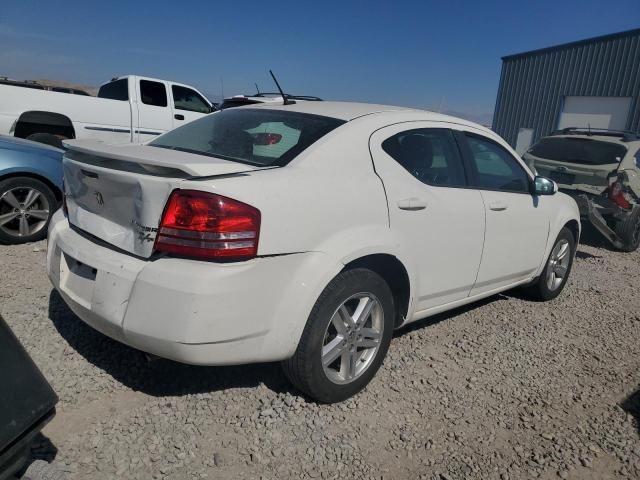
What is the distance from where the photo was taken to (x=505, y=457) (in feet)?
7.73

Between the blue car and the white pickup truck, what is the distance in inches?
56.7

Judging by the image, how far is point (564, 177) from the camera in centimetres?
686

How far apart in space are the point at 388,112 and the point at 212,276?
164cm

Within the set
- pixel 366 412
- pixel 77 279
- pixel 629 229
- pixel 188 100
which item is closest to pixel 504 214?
pixel 366 412

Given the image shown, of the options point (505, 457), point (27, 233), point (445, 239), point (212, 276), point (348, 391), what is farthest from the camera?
point (27, 233)

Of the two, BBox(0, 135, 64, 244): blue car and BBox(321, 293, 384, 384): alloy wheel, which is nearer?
BBox(321, 293, 384, 384): alloy wheel

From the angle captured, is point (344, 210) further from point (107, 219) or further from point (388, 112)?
point (107, 219)

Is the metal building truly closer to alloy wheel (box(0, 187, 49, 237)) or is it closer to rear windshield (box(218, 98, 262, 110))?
rear windshield (box(218, 98, 262, 110))

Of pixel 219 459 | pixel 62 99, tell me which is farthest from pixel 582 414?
pixel 62 99

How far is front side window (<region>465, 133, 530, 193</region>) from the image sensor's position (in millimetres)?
3432

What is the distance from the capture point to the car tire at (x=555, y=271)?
4320 millimetres

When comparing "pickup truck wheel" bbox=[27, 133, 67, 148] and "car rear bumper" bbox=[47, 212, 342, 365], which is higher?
"pickup truck wheel" bbox=[27, 133, 67, 148]

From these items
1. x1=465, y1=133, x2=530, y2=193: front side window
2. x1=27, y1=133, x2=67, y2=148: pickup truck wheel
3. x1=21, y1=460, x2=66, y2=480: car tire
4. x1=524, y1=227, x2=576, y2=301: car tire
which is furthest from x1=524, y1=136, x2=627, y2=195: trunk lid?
x1=27, y1=133, x2=67, y2=148: pickup truck wheel

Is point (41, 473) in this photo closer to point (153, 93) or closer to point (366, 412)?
point (366, 412)
